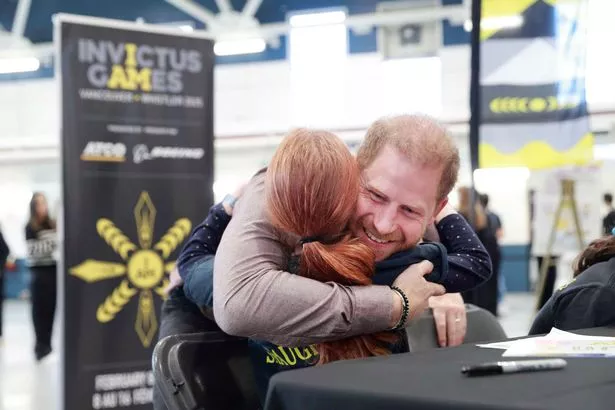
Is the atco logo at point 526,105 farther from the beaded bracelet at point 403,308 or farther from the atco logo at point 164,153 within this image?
the beaded bracelet at point 403,308

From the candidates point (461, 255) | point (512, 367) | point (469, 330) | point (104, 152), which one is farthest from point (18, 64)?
point (512, 367)

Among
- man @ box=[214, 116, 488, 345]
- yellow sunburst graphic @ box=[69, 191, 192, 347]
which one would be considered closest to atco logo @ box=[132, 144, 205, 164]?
yellow sunburst graphic @ box=[69, 191, 192, 347]

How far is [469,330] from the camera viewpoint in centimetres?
174

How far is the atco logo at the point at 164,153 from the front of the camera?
3.78 m

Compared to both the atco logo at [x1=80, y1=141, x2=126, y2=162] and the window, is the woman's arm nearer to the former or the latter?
the atco logo at [x1=80, y1=141, x2=126, y2=162]

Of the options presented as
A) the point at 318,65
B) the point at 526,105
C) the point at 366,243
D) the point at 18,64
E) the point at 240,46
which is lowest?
the point at 366,243

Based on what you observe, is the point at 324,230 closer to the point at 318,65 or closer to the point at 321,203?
the point at 321,203

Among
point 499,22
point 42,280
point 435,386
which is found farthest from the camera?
point 42,280

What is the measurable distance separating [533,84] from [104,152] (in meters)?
2.08

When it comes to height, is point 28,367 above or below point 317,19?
below

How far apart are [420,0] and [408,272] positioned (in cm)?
1113

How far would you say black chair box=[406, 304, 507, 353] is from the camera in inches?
60.6

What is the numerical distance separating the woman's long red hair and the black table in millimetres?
238

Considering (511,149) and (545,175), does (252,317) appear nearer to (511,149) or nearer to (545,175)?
(511,149)
